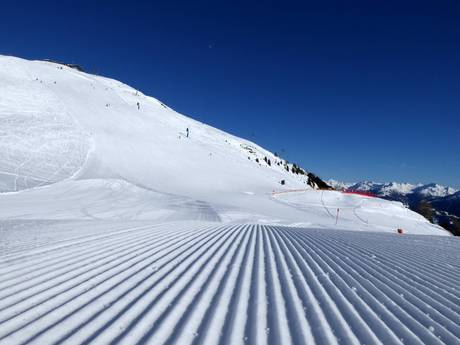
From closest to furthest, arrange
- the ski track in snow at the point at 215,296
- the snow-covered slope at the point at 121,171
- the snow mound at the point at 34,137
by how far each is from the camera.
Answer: the ski track in snow at the point at 215,296 → the snow-covered slope at the point at 121,171 → the snow mound at the point at 34,137

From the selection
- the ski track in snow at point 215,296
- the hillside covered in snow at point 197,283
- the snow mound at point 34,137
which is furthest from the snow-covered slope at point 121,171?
the ski track in snow at point 215,296

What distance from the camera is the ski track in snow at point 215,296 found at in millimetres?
4098

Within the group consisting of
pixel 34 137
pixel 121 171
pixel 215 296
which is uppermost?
pixel 34 137

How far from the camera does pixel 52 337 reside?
12.5 feet

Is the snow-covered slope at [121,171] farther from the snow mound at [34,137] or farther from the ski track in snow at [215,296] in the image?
the ski track in snow at [215,296]

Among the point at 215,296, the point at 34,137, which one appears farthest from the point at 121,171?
the point at 215,296

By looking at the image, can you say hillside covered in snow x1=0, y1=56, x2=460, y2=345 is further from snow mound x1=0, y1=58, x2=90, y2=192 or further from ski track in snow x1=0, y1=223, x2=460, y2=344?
snow mound x1=0, y1=58, x2=90, y2=192

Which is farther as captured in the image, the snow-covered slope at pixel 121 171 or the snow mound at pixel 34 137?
the snow mound at pixel 34 137

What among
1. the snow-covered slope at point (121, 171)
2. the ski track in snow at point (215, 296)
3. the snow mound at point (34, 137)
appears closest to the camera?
the ski track in snow at point (215, 296)

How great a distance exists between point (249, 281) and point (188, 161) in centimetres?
3725

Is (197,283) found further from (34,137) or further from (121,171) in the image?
(34,137)

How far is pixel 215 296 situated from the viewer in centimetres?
534

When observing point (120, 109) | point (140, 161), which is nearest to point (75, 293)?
point (140, 161)

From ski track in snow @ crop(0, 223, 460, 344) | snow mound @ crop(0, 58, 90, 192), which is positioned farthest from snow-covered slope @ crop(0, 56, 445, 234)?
ski track in snow @ crop(0, 223, 460, 344)
